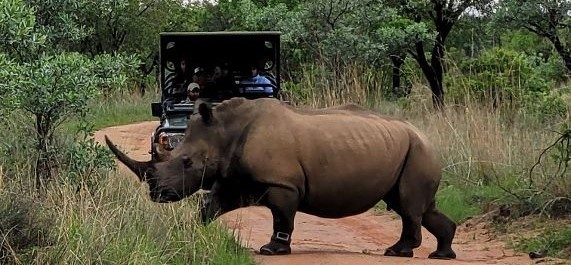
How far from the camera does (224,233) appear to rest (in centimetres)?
801

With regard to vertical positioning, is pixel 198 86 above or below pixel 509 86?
above

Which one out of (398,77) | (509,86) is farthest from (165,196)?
(398,77)

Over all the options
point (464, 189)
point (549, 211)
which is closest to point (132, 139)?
point (464, 189)

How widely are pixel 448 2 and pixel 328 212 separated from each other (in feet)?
39.2

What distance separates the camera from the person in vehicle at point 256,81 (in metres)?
15.1

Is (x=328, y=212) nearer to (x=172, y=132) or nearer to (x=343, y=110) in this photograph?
(x=343, y=110)

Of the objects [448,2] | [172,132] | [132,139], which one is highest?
[448,2]

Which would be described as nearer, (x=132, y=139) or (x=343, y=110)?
(x=343, y=110)

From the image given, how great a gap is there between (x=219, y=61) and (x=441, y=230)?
23.2 ft

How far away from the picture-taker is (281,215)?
27.7ft

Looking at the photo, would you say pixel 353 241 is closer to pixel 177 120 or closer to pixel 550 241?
pixel 550 241

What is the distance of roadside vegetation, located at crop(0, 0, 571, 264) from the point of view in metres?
7.35

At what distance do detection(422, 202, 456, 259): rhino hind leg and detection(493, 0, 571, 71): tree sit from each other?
450 cm

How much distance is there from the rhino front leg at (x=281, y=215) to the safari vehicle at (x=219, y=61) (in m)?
6.49
